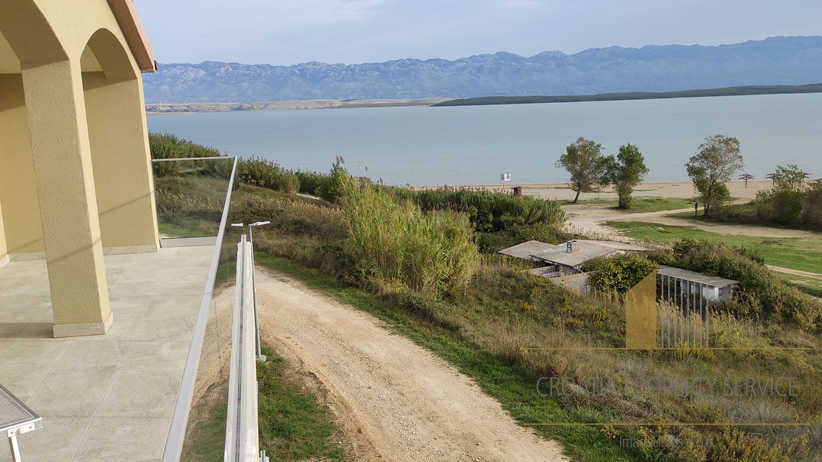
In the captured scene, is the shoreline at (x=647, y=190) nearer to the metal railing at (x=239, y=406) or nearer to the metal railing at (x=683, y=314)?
the metal railing at (x=683, y=314)

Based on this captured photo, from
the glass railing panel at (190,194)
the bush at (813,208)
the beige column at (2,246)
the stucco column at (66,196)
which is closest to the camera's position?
the stucco column at (66,196)

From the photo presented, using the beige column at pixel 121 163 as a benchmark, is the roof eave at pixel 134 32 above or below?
above

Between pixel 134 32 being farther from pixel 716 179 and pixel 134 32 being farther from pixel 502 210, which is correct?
pixel 716 179

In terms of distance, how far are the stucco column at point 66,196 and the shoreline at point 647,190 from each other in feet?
116

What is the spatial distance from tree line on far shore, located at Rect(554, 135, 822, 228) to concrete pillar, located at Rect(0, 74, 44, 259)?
100 feet

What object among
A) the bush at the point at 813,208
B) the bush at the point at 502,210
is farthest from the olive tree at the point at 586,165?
the bush at the point at 502,210

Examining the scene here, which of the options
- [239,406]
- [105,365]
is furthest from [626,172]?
[239,406]

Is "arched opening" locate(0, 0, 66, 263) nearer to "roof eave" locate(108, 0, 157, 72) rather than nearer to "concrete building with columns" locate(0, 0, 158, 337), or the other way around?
"concrete building with columns" locate(0, 0, 158, 337)

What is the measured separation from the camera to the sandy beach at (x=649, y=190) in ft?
147

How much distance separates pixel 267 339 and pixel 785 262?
61.8ft

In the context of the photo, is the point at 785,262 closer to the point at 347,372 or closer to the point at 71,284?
the point at 347,372

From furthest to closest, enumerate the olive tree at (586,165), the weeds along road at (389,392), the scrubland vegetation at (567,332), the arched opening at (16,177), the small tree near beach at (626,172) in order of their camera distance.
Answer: the olive tree at (586,165) < the small tree near beach at (626,172) < the arched opening at (16,177) < the scrubland vegetation at (567,332) < the weeds along road at (389,392)

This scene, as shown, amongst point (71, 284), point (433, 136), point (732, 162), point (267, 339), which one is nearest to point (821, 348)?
point (267, 339)

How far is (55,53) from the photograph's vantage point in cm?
585
